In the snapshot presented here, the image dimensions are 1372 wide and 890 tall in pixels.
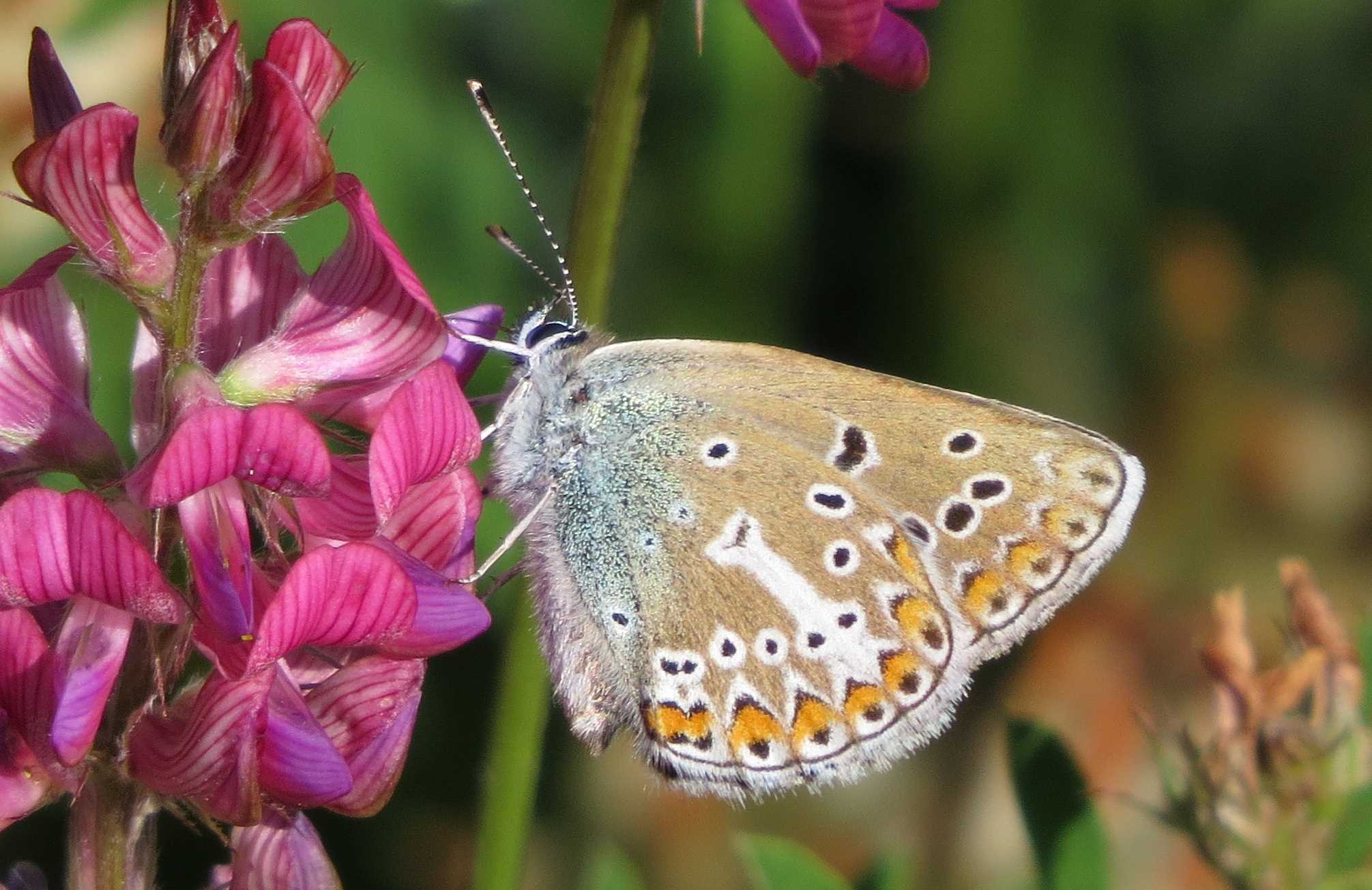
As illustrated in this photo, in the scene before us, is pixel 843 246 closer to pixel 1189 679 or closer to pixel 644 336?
pixel 644 336

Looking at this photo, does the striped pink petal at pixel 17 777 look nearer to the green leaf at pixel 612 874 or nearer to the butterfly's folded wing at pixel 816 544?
the butterfly's folded wing at pixel 816 544

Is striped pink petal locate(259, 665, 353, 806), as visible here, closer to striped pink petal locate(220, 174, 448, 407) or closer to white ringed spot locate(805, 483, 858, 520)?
striped pink petal locate(220, 174, 448, 407)

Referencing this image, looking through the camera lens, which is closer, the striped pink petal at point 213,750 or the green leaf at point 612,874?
the striped pink petal at point 213,750

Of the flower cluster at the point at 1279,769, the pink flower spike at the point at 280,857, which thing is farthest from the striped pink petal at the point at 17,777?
the flower cluster at the point at 1279,769

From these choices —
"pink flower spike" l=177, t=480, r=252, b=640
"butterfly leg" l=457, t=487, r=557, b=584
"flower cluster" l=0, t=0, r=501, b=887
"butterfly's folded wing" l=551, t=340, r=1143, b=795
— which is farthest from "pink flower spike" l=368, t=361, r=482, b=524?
"butterfly's folded wing" l=551, t=340, r=1143, b=795

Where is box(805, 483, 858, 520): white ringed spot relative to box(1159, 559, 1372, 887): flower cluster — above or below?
above

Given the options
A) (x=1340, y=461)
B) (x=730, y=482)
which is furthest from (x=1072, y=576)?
(x=1340, y=461)

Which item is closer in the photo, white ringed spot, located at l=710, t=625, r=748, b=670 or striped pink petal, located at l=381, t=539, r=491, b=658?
striped pink petal, located at l=381, t=539, r=491, b=658
